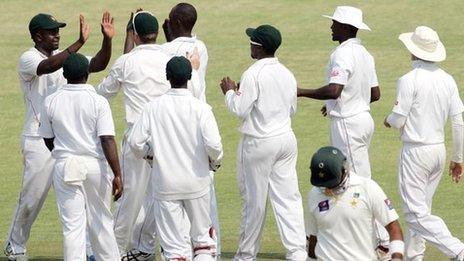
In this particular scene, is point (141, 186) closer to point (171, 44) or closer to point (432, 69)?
point (171, 44)

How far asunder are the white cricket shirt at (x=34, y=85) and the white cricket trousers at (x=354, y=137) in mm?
2717

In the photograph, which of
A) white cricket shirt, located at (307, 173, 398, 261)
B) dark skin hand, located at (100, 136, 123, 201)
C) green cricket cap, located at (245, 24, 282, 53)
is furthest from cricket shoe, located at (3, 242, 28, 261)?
white cricket shirt, located at (307, 173, 398, 261)

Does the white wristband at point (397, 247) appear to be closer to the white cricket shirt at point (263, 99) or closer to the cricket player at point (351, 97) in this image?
the white cricket shirt at point (263, 99)

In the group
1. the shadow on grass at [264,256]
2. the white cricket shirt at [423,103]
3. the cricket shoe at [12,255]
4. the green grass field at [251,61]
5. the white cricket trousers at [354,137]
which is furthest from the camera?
the green grass field at [251,61]

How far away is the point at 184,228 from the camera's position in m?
11.8

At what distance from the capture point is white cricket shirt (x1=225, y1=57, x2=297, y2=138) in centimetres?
1266

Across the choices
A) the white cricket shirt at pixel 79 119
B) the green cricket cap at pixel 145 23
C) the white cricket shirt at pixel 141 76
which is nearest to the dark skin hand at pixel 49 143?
the white cricket shirt at pixel 79 119

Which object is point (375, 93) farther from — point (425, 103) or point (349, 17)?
point (425, 103)

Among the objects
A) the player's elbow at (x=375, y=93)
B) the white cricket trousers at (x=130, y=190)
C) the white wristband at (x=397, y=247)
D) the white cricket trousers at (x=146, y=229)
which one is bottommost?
the white cricket trousers at (x=146, y=229)

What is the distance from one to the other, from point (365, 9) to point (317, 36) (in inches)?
70.9

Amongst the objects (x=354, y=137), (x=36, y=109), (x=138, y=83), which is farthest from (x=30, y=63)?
(x=354, y=137)

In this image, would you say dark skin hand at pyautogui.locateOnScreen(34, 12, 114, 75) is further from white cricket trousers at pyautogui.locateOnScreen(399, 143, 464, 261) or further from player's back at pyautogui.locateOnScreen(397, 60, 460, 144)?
white cricket trousers at pyautogui.locateOnScreen(399, 143, 464, 261)

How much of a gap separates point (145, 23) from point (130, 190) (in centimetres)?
155

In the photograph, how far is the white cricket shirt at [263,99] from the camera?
12664 mm
